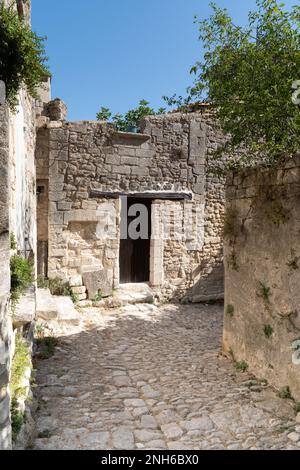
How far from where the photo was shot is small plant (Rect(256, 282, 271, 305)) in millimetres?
3851

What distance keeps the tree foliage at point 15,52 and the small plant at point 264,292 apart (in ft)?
10.6

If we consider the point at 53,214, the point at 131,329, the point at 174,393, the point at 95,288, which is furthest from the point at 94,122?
the point at 174,393

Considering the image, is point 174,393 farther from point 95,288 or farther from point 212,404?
point 95,288

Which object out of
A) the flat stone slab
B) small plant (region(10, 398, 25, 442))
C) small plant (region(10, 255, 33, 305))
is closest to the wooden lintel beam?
the flat stone slab

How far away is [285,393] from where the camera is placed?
3.47 m

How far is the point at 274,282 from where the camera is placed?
12.4ft

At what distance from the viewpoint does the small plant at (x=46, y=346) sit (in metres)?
4.60

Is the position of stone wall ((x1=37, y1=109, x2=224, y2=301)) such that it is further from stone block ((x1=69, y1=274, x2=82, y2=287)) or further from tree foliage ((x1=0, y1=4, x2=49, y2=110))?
tree foliage ((x1=0, y1=4, x2=49, y2=110))

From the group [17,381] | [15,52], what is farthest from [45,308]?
[15,52]

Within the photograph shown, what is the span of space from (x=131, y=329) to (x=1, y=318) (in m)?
4.37

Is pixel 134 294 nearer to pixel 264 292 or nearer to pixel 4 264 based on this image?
pixel 264 292

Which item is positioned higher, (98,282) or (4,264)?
(4,264)

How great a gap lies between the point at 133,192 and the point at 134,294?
2.38 meters

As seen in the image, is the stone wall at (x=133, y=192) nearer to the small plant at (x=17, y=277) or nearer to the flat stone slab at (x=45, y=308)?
the flat stone slab at (x=45, y=308)
